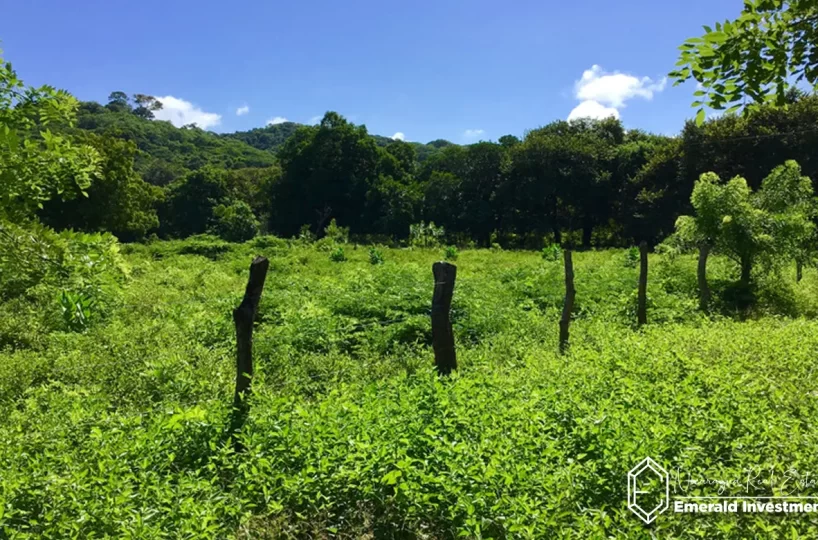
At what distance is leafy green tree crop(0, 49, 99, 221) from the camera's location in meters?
3.26

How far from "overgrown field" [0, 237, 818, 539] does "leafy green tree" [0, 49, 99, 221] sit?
716 mm

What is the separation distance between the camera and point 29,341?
8.64 m

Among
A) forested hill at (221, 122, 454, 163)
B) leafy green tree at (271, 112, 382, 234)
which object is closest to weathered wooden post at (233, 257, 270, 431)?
leafy green tree at (271, 112, 382, 234)

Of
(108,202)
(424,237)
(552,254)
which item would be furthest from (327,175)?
(552,254)

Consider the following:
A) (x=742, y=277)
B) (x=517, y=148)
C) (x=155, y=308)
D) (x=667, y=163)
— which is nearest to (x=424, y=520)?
(x=155, y=308)

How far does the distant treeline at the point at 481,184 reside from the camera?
25906 mm

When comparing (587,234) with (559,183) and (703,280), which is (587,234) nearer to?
(559,183)

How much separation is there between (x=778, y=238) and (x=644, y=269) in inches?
177

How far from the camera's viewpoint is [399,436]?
3865 mm

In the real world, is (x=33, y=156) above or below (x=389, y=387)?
above

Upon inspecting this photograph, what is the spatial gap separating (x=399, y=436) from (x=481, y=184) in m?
34.9

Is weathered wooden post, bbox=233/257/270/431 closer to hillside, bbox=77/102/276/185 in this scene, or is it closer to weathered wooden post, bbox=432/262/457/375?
weathered wooden post, bbox=432/262/457/375

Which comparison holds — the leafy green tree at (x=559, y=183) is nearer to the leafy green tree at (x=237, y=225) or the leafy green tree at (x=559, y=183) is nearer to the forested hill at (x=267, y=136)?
the leafy green tree at (x=237, y=225)

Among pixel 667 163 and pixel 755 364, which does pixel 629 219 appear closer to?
pixel 667 163
